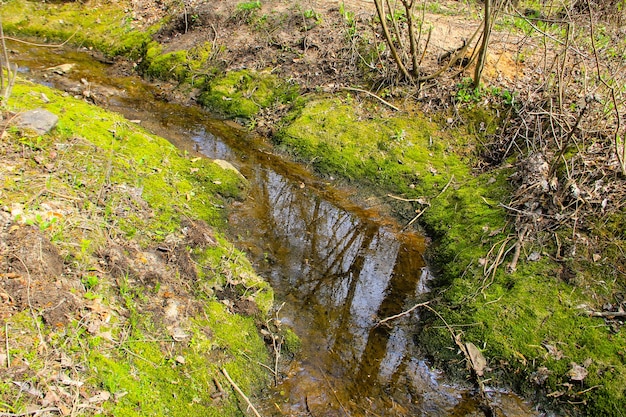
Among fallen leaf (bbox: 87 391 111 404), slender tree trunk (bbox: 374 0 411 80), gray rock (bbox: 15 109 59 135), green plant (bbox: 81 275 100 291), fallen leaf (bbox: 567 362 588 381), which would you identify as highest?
slender tree trunk (bbox: 374 0 411 80)

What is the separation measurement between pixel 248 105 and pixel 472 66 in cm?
440

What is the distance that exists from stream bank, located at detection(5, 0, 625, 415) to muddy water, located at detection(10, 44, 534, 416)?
339mm

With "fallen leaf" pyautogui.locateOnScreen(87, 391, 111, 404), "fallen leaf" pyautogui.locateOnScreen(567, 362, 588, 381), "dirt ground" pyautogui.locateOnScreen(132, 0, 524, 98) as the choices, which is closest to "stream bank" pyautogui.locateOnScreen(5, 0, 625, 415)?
"fallen leaf" pyautogui.locateOnScreen(567, 362, 588, 381)

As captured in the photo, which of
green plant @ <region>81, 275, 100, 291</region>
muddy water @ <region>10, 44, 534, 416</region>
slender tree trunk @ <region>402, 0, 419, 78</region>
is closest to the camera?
green plant @ <region>81, 275, 100, 291</region>

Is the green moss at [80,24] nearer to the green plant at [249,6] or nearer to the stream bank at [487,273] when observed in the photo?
the green plant at [249,6]

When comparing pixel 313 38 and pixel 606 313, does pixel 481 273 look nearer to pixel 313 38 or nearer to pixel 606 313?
pixel 606 313

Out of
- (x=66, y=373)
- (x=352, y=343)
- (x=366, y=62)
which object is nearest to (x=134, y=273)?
(x=66, y=373)

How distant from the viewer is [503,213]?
568 cm

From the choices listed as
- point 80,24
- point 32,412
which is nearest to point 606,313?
point 32,412

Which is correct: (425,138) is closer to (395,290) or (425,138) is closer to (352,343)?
(395,290)

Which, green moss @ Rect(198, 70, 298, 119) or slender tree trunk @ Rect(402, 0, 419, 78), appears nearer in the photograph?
slender tree trunk @ Rect(402, 0, 419, 78)

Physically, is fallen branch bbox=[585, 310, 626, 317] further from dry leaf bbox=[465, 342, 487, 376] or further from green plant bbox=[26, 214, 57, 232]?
green plant bbox=[26, 214, 57, 232]

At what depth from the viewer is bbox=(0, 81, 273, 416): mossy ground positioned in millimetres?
2928

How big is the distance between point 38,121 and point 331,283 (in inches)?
150
